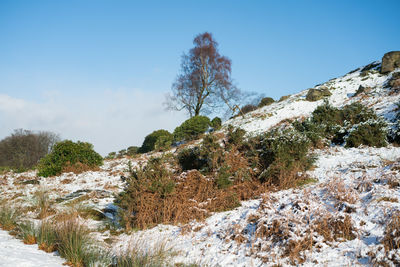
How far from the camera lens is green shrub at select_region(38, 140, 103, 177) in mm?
12078

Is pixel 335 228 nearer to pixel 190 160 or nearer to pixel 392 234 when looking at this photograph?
pixel 392 234

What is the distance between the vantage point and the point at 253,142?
8102 millimetres

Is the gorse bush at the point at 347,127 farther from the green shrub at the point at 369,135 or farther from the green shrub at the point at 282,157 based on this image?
the green shrub at the point at 282,157

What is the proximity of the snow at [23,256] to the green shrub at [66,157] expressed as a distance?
8.71m

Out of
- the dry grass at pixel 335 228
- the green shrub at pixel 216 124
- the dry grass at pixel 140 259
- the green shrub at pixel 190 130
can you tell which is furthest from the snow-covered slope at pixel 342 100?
the dry grass at pixel 140 259

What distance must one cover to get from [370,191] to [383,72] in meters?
20.7

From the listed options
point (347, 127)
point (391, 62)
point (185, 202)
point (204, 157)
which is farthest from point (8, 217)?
point (391, 62)

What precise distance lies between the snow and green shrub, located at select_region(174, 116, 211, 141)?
15.5 metres

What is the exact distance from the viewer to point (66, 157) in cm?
1252

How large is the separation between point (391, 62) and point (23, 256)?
25.9 m

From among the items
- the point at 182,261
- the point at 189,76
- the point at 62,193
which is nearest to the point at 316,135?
the point at 182,261

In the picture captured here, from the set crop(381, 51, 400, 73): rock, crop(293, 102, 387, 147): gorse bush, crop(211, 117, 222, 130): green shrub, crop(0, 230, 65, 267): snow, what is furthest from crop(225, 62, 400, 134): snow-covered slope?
crop(0, 230, 65, 267): snow

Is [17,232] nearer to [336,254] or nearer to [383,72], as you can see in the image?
[336,254]

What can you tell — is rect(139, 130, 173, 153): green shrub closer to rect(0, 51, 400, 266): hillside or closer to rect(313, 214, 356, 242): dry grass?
rect(0, 51, 400, 266): hillside
